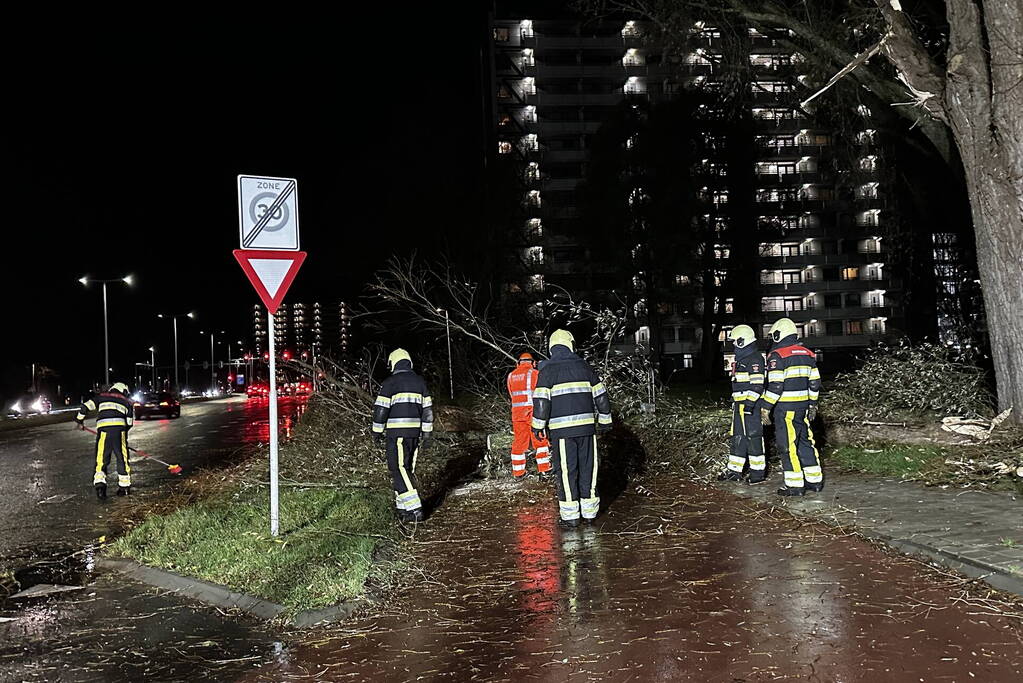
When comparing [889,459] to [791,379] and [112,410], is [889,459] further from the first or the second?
[112,410]

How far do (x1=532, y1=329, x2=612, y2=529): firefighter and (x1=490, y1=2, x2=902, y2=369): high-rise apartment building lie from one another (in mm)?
8740

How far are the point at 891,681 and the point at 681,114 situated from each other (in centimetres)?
3838

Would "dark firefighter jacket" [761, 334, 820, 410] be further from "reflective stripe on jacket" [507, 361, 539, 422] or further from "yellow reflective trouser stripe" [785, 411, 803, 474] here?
"reflective stripe on jacket" [507, 361, 539, 422]

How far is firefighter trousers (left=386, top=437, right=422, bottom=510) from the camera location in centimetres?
890

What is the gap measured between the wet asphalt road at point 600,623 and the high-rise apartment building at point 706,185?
1047 centimetres

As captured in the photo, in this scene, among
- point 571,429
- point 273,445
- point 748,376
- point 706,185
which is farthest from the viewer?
point 706,185

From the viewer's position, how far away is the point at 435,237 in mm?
40188

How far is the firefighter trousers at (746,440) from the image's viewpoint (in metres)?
10.1

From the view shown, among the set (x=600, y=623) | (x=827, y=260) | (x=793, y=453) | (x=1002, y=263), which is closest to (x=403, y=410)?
(x=600, y=623)

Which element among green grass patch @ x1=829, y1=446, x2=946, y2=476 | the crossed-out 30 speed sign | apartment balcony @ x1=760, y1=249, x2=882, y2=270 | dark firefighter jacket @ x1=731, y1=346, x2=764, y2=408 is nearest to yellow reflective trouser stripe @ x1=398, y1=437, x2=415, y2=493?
the crossed-out 30 speed sign

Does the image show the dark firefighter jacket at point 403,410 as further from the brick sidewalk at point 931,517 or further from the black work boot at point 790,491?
the black work boot at point 790,491

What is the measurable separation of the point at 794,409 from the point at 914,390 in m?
4.68

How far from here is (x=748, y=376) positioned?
10023 mm

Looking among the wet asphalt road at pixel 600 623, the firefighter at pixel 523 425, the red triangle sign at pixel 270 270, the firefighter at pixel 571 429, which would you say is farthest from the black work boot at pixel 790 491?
the red triangle sign at pixel 270 270
